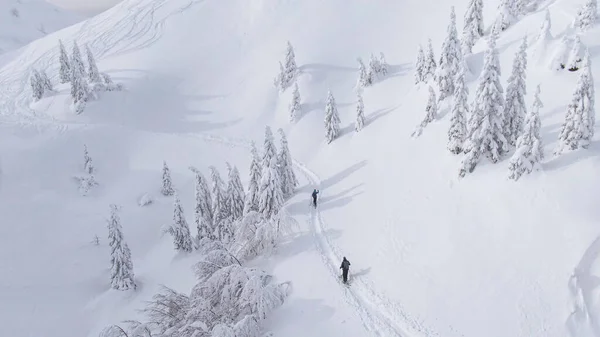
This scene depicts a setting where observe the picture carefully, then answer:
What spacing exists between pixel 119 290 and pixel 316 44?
5542 centimetres

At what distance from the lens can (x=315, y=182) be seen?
41.5 meters

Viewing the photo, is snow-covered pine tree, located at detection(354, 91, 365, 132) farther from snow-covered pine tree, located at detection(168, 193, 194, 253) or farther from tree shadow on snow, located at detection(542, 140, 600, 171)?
tree shadow on snow, located at detection(542, 140, 600, 171)

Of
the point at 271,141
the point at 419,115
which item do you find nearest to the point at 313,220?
the point at 271,141

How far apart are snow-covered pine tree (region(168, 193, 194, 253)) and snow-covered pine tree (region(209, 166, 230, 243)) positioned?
128 inches

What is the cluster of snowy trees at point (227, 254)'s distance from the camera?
19.2 metres

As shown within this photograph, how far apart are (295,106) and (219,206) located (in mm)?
26872

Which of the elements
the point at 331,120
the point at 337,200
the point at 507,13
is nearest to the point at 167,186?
the point at 331,120

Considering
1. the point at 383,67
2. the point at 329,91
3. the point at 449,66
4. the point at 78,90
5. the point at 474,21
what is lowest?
the point at 329,91

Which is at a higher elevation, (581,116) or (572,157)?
(581,116)

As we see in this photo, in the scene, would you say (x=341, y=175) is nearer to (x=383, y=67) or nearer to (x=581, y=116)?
(x=581, y=116)

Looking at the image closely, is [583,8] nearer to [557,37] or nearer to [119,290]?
[557,37]

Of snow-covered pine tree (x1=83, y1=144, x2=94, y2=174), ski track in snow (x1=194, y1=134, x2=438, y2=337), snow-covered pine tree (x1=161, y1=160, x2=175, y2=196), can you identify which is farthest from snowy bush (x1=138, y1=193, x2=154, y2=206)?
ski track in snow (x1=194, y1=134, x2=438, y2=337)

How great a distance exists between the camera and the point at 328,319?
1975cm

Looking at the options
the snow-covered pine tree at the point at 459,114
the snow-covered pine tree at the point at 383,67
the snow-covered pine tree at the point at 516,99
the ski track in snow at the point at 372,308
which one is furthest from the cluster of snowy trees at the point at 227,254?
the snow-covered pine tree at the point at 383,67
